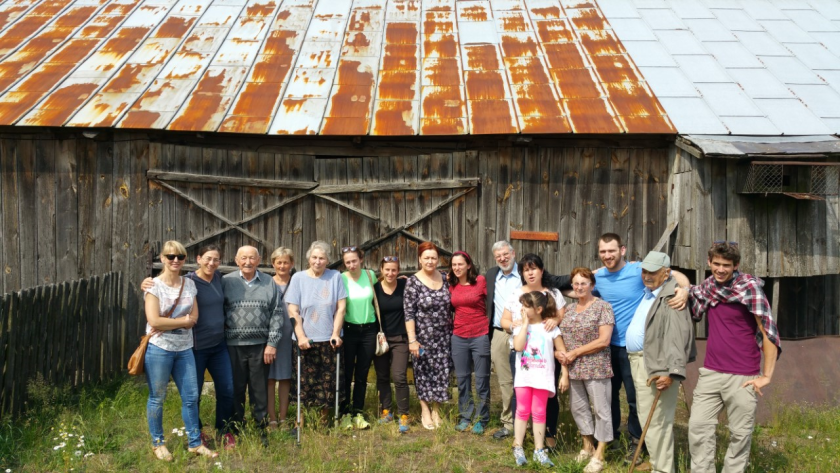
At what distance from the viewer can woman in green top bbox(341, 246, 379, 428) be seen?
553cm

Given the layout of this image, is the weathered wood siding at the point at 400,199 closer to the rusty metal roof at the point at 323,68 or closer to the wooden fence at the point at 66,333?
the rusty metal roof at the point at 323,68

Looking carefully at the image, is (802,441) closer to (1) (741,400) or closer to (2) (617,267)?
(1) (741,400)

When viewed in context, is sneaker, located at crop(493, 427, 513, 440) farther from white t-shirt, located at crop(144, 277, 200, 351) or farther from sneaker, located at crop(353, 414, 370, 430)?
white t-shirt, located at crop(144, 277, 200, 351)

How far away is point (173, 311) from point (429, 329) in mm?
2091

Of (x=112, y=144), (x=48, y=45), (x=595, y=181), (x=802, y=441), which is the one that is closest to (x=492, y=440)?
(x=802, y=441)

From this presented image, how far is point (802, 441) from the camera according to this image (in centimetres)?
546

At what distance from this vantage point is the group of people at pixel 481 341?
14.1 feet

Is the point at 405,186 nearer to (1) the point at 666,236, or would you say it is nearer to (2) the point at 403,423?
(2) the point at 403,423

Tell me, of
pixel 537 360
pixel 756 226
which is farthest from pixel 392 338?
pixel 756 226

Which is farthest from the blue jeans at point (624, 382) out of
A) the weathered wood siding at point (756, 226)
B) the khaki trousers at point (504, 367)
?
the weathered wood siding at point (756, 226)

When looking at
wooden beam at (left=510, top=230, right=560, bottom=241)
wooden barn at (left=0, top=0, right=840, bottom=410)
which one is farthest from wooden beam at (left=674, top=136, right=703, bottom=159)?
wooden beam at (left=510, top=230, right=560, bottom=241)

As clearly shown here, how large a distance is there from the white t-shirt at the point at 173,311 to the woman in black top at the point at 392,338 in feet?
5.36

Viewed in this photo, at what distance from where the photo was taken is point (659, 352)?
14.4 feet

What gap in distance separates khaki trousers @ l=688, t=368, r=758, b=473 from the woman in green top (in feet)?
8.60
